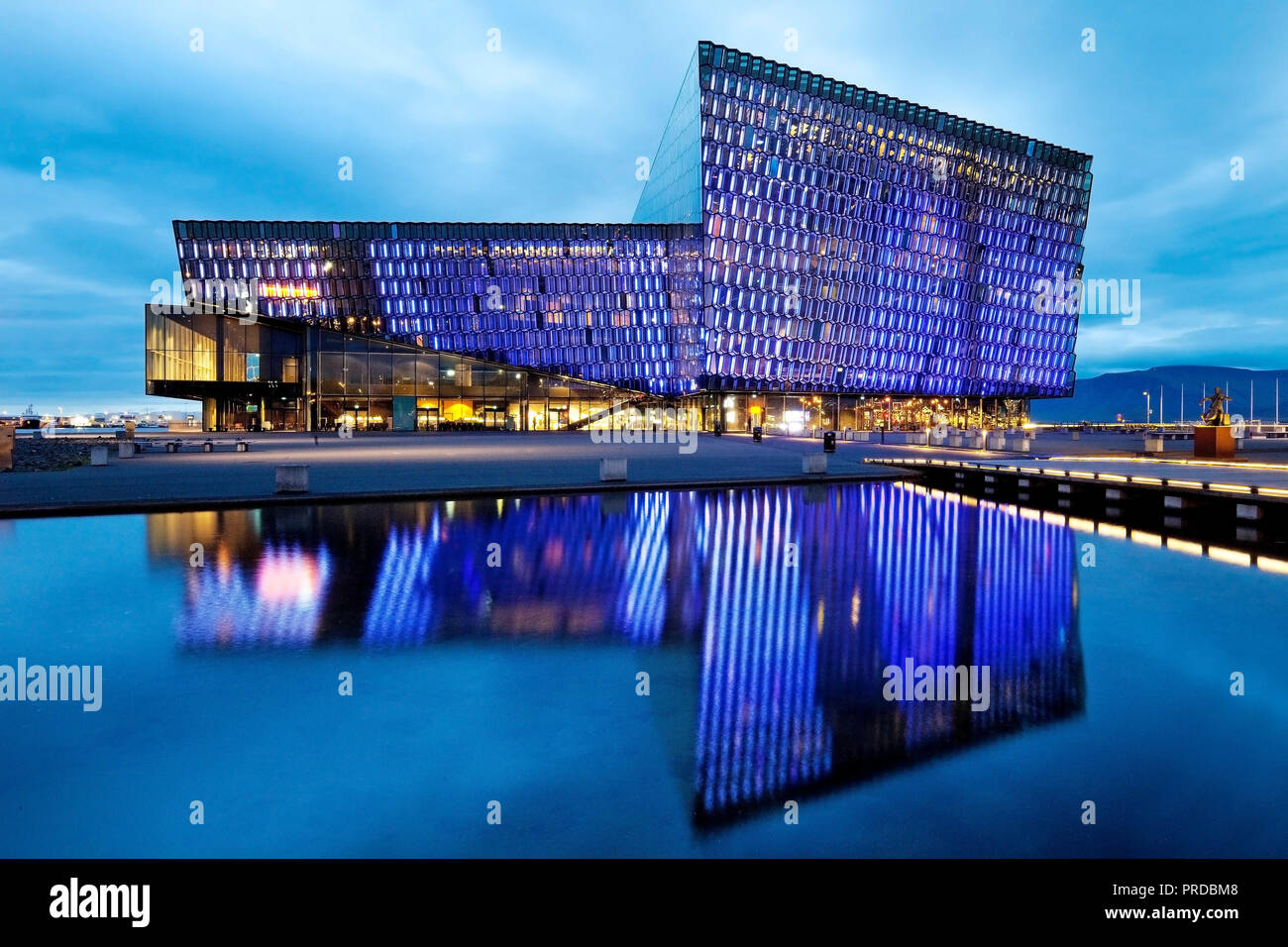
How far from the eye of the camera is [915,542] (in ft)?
47.0

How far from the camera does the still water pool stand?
14.5 feet

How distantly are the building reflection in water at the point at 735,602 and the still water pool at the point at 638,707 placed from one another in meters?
0.05

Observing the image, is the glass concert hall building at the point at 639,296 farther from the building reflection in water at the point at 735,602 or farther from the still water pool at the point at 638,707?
the still water pool at the point at 638,707

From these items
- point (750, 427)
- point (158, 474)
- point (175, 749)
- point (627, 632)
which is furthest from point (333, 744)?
point (750, 427)

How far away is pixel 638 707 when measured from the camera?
246 inches

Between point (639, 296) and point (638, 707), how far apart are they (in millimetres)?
83364

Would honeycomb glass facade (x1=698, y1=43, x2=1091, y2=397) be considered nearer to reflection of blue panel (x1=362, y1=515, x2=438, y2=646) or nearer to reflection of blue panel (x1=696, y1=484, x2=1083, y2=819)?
reflection of blue panel (x1=696, y1=484, x2=1083, y2=819)

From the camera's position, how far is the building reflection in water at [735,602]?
19.2 ft

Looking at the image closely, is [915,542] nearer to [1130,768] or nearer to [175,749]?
[1130,768]

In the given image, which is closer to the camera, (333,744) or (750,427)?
(333,744)

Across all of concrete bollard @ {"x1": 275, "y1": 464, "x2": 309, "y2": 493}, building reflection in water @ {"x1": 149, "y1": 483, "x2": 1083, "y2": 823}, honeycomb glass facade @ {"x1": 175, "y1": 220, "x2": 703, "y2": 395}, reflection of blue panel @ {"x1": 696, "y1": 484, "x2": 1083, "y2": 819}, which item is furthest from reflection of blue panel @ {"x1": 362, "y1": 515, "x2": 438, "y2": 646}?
honeycomb glass facade @ {"x1": 175, "y1": 220, "x2": 703, "y2": 395}

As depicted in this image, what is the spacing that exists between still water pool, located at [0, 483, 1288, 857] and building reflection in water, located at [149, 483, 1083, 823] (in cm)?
5
